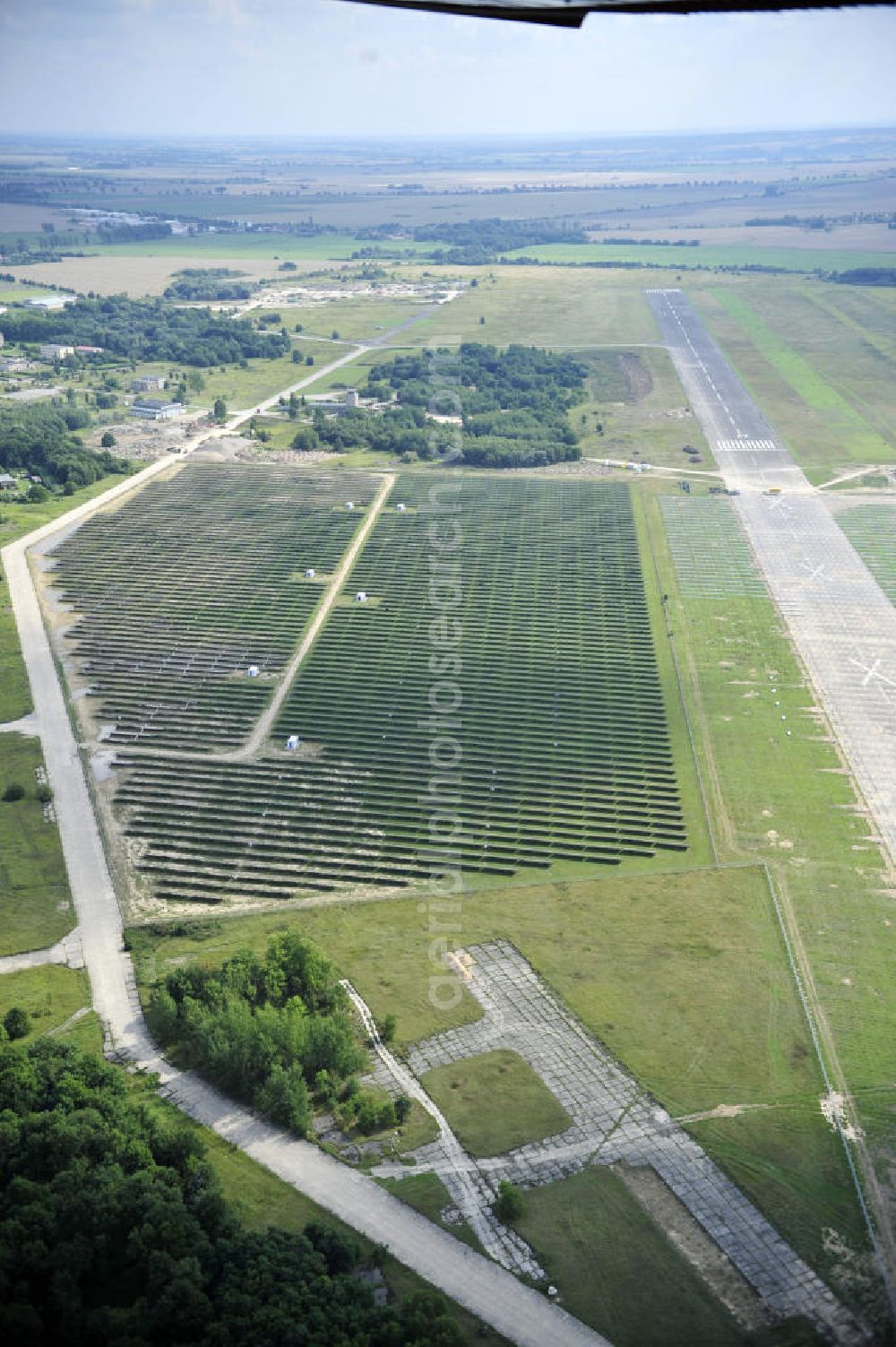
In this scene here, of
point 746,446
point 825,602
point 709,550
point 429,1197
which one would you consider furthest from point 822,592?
point 429,1197

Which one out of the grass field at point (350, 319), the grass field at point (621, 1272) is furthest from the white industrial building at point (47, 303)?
the grass field at point (621, 1272)

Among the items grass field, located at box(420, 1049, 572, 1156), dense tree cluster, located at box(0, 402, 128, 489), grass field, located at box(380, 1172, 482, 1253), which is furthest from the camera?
dense tree cluster, located at box(0, 402, 128, 489)

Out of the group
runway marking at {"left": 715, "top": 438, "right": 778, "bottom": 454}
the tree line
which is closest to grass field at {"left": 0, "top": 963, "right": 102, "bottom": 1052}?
the tree line

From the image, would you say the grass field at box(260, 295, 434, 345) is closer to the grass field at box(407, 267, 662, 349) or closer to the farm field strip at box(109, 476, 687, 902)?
the grass field at box(407, 267, 662, 349)

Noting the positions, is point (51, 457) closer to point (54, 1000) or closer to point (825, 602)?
point (825, 602)

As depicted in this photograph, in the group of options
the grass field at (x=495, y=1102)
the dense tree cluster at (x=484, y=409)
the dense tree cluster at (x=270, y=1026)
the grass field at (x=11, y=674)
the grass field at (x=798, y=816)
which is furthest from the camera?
the dense tree cluster at (x=484, y=409)

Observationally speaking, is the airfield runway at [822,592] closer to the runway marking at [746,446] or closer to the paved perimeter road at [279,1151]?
the runway marking at [746,446]
